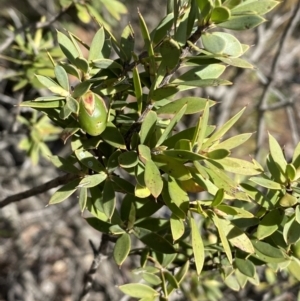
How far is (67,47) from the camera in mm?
646

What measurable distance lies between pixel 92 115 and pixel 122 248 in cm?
21

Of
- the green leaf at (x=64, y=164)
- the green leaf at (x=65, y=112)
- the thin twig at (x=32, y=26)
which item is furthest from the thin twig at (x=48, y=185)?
the thin twig at (x=32, y=26)

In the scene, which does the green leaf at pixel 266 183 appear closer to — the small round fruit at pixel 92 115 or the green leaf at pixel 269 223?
the green leaf at pixel 269 223

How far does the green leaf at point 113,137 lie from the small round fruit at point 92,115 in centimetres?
2

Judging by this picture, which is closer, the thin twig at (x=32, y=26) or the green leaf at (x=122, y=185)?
the green leaf at (x=122, y=185)

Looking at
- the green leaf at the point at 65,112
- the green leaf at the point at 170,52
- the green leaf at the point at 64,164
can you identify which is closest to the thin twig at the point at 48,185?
the green leaf at the point at 64,164

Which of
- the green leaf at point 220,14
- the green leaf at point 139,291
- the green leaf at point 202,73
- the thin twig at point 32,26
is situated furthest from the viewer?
the thin twig at point 32,26

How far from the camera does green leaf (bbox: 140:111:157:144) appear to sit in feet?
1.93

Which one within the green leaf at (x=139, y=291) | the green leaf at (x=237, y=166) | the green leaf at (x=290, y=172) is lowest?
the green leaf at (x=139, y=291)

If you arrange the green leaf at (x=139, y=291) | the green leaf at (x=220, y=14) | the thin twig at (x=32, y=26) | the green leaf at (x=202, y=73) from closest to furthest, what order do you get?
the green leaf at (x=220, y=14) < the green leaf at (x=202, y=73) < the green leaf at (x=139, y=291) < the thin twig at (x=32, y=26)

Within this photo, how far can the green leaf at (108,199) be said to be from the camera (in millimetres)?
626

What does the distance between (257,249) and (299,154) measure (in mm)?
150

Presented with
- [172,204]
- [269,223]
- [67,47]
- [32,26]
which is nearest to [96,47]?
[67,47]

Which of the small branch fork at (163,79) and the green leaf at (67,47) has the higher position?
the green leaf at (67,47)
